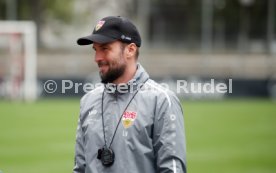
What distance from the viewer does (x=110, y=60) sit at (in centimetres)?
405

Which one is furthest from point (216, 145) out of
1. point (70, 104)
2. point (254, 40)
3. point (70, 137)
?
point (254, 40)

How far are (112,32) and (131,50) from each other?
6.8 inches

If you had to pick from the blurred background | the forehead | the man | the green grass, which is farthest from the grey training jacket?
the blurred background

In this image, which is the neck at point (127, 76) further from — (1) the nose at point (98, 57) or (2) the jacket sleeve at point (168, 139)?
(2) the jacket sleeve at point (168, 139)

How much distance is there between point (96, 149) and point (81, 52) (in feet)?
78.7

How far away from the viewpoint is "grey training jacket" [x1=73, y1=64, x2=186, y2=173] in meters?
3.94

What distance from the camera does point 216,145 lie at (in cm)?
1523

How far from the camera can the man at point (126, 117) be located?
3.95m

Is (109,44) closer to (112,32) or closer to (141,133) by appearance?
(112,32)

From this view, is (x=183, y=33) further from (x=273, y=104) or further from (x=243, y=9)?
(x=273, y=104)

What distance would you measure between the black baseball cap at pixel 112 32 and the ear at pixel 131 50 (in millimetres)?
31

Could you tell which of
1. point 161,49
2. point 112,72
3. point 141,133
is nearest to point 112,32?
point 112,72

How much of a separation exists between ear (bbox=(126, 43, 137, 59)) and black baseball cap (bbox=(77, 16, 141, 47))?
1.2 inches

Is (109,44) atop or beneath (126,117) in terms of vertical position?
atop
